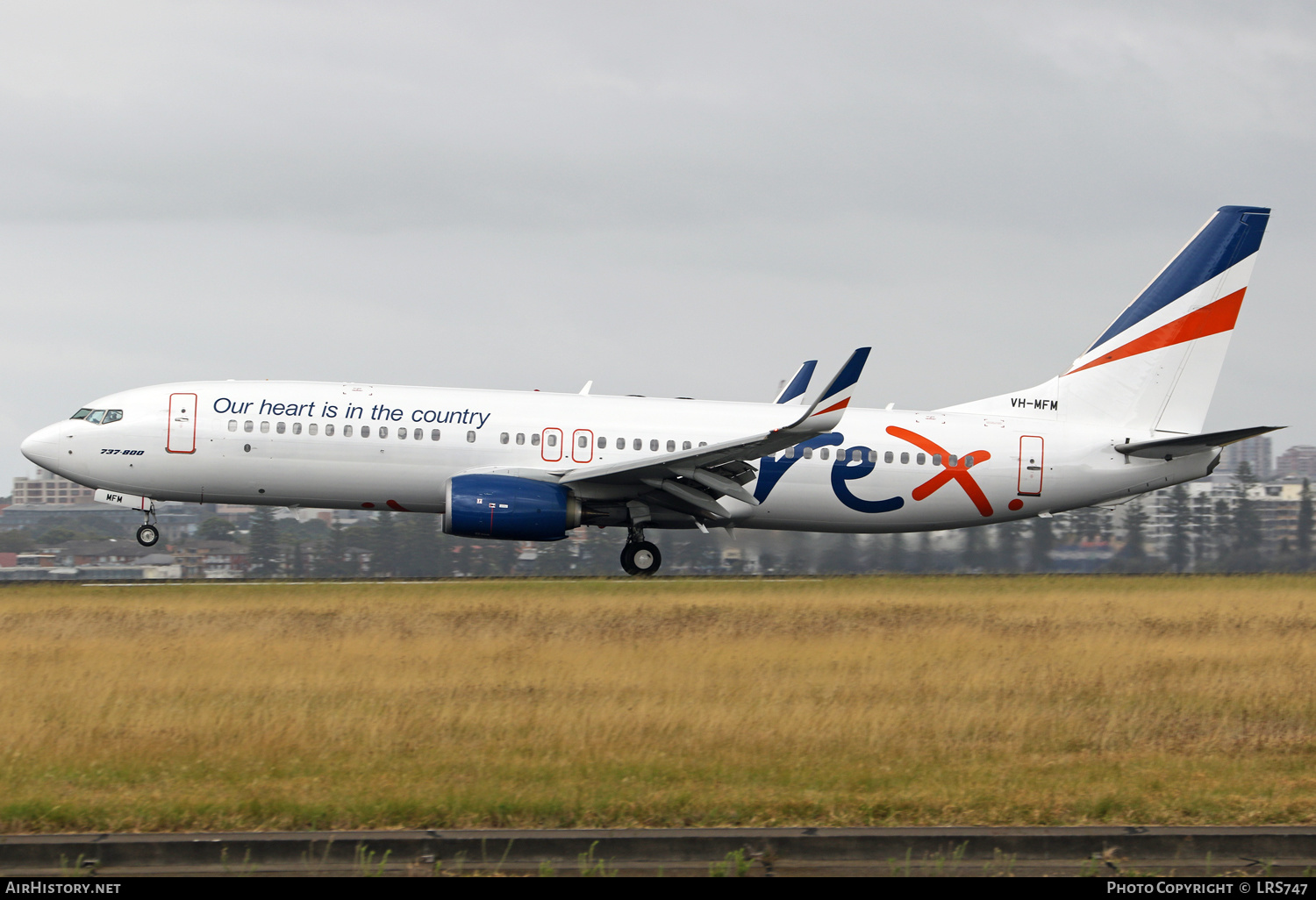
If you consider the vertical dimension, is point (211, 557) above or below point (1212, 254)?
below

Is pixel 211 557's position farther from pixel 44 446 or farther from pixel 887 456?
pixel 887 456

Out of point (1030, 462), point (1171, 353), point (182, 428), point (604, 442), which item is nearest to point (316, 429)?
point (182, 428)

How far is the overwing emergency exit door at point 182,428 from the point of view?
2870 cm

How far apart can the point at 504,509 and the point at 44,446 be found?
10808 millimetres

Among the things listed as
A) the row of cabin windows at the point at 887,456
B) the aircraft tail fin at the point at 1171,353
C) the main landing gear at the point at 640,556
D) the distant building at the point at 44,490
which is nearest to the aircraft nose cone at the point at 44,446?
the main landing gear at the point at 640,556

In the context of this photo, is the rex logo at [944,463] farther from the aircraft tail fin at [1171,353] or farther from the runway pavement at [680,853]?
the runway pavement at [680,853]

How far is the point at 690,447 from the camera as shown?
29.8 meters

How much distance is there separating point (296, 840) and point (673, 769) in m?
3.54

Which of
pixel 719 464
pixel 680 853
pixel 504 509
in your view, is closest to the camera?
pixel 680 853

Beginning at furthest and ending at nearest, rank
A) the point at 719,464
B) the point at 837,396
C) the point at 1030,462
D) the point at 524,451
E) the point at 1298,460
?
the point at 1298,460
the point at 1030,462
the point at 524,451
the point at 719,464
the point at 837,396

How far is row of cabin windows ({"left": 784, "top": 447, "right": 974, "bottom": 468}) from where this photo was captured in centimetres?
3008

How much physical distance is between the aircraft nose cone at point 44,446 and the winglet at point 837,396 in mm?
16528
